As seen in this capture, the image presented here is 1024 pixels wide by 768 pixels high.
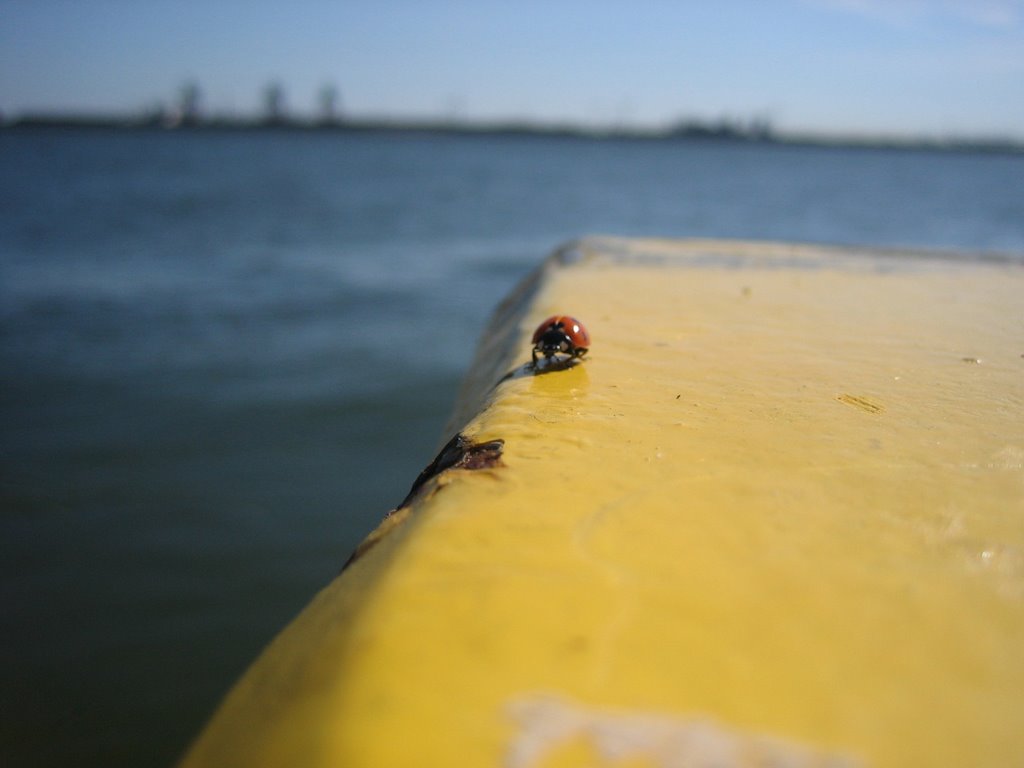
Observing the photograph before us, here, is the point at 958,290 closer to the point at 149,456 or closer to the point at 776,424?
the point at 776,424

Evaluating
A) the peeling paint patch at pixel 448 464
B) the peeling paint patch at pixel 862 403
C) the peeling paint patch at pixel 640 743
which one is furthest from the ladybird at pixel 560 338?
the peeling paint patch at pixel 640 743

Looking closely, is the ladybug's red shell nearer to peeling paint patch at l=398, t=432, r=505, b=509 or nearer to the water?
peeling paint patch at l=398, t=432, r=505, b=509

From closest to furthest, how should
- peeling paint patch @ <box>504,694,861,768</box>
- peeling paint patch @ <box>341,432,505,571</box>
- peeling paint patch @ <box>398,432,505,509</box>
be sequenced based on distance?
peeling paint patch @ <box>504,694,861,768</box> → peeling paint patch @ <box>341,432,505,571</box> → peeling paint patch @ <box>398,432,505,509</box>

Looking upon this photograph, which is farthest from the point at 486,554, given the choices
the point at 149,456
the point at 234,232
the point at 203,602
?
the point at 234,232

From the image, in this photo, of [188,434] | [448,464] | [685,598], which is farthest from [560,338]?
[188,434]

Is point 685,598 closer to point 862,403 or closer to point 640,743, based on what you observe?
point 640,743

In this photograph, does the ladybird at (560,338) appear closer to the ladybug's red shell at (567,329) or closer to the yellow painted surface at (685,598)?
the ladybug's red shell at (567,329)

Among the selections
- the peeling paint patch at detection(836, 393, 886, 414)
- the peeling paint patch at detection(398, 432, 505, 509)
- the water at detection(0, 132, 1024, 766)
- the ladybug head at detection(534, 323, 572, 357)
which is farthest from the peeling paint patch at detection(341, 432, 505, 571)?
the water at detection(0, 132, 1024, 766)
